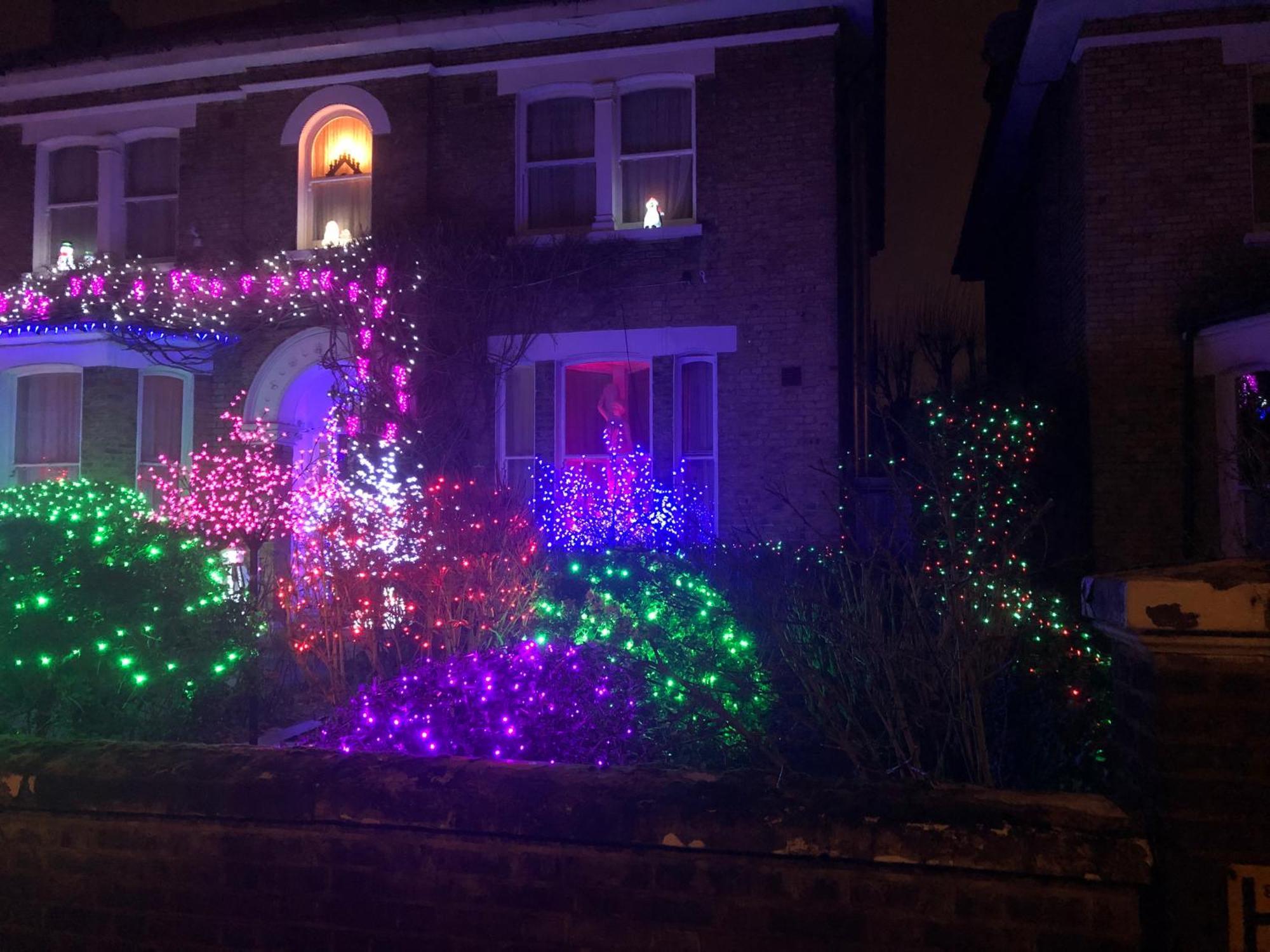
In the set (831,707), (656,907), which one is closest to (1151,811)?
(656,907)

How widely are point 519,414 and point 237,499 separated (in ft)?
11.1

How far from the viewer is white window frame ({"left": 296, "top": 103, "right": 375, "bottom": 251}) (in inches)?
451

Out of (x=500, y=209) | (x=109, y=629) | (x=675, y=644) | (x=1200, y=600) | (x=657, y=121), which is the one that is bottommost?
(x=675, y=644)

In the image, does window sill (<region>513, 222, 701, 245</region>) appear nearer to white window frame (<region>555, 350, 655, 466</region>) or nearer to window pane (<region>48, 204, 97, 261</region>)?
white window frame (<region>555, 350, 655, 466</region>)

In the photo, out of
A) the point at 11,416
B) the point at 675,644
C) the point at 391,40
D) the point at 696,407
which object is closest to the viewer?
the point at 675,644

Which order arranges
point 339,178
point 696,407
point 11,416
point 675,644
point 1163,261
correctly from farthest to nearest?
point 11,416
point 339,178
point 696,407
point 1163,261
point 675,644

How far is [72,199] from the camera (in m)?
12.6

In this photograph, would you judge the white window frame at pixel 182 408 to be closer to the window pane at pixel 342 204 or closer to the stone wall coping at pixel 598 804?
the window pane at pixel 342 204

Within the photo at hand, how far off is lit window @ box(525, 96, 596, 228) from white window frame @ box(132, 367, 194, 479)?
507 centimetres

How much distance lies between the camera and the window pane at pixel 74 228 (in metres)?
12.6

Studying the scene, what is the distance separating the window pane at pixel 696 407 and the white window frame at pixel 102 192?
7362 mm

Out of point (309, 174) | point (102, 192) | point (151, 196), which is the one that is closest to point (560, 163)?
point (309, 174)

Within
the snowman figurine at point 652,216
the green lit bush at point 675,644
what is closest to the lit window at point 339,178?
the snowman figurine at point 652,216

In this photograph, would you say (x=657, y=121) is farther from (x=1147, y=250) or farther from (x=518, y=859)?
(x=518, y=859)
